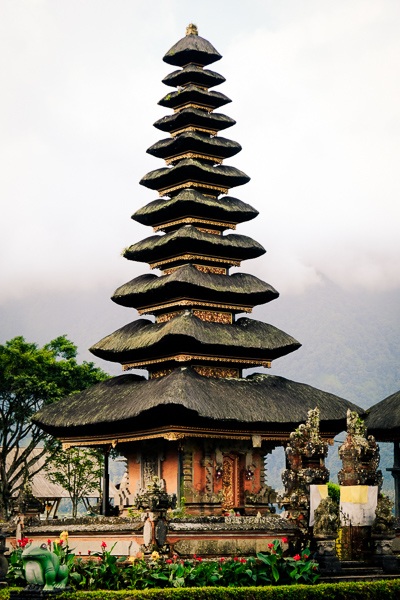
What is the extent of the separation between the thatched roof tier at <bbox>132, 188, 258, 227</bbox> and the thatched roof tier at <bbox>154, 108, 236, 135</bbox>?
2.82 meters

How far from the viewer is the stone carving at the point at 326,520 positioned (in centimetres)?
2338

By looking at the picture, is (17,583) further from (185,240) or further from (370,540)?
(185,240)

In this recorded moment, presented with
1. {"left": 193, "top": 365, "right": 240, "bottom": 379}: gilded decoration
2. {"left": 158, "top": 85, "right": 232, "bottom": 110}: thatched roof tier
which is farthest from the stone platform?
{"left": 158, "top": 85, "right": 232, "bottom": 110}: thatched roof tier

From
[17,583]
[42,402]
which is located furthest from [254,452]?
[42,402]

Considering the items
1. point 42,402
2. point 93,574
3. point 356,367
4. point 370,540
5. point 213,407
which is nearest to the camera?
point 93,574

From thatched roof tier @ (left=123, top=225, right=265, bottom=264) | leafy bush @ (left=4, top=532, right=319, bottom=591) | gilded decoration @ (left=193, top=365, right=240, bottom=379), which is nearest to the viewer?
leafy bush @ (left=4, top=532, right=319, bottom=591)

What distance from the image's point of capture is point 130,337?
35281mm

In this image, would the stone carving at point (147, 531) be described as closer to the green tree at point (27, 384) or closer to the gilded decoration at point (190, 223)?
the gilded decoration at point (190, 223)

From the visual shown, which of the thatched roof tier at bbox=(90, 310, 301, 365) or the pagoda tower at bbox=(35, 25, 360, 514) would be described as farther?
the thatched roof tier at bbox=(90, 310, 301, 365)

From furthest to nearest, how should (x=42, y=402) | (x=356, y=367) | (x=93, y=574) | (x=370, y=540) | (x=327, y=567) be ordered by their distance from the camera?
(x=356, y=367) < (x=42, y=402) < (x=370, y=540) < (x=327, y=567) < (x=93, y=574)

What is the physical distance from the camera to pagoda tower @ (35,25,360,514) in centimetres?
3183

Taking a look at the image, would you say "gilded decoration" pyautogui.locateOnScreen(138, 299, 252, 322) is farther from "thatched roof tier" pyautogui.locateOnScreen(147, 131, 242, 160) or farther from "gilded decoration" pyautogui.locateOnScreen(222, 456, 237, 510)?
"thatched roof tier" pyautogui.locateOnScreen(147, 131, 242, 160)

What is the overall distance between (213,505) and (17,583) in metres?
10.3

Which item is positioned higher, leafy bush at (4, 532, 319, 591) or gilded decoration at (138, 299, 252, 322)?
gilded decoration at (138, 299, 252, 322)
